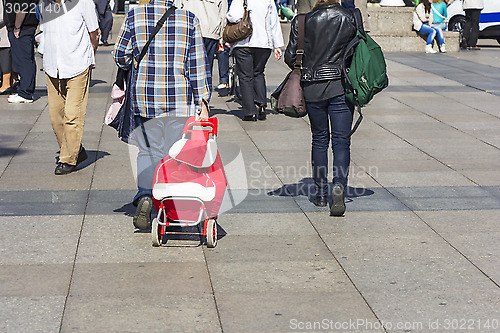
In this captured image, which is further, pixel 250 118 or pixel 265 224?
pixel 250 118

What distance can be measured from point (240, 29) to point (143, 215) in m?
4.80

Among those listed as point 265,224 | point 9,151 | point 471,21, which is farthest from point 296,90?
point 471,21

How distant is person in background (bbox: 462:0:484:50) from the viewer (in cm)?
1970

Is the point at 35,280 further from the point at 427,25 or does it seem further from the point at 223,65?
the point at 427,25

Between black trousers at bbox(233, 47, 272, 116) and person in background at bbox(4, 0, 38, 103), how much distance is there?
3340 millimetres

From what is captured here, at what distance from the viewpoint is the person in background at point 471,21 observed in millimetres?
19703

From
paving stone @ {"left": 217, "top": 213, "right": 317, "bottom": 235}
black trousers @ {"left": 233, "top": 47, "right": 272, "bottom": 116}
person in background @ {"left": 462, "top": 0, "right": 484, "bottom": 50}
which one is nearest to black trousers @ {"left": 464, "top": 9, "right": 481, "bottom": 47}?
person in background @ {"left": 462, "top": 0, "right": 484, "bottom": 50}

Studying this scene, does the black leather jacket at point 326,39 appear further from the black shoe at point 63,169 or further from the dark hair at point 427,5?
the dark hair at point 427,5

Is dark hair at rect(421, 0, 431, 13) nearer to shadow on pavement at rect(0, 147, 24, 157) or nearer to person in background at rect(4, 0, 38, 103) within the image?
person in background at rect(4, 0, 38, 103)

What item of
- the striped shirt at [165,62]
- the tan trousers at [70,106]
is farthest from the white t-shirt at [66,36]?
the striped shirt at [165,62]

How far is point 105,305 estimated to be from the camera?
4.41 meters

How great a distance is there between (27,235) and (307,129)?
193 inches

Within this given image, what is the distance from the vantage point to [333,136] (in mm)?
6379

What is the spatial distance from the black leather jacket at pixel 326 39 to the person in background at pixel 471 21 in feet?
48.0
